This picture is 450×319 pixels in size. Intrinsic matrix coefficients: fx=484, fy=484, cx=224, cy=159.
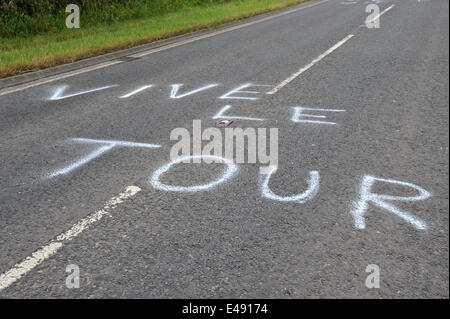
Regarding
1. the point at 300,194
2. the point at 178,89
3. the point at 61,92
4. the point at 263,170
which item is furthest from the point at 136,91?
the point at 300,194

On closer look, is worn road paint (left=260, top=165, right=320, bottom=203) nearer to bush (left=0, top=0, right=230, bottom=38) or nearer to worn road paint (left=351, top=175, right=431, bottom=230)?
worn road paint (left=351, top=175, right=431, bottom=230)

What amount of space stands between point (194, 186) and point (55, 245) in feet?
4.22

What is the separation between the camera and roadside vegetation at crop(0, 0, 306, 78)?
30.8ft

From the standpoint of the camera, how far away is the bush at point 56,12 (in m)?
11.6

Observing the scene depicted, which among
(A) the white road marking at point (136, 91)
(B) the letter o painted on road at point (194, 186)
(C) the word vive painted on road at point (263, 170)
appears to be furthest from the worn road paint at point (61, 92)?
(B) the letter o painted on road at point (194, 186)

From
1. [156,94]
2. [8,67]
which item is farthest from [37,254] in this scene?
[8,67]

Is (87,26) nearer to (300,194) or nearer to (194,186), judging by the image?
(194,186)

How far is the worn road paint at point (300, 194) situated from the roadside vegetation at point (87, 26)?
5823 millimetres

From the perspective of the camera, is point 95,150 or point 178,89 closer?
point 95,150

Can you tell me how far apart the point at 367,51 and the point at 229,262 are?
8.33m

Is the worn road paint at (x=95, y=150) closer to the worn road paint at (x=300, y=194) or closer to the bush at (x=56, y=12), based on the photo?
the worn road paint at (x=300, y=194)

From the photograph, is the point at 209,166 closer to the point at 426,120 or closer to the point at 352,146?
the point at 352,146

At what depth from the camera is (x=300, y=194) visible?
12.9ft

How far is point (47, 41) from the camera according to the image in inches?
426
